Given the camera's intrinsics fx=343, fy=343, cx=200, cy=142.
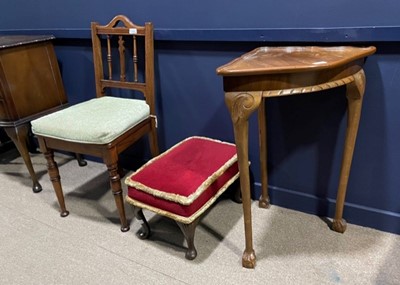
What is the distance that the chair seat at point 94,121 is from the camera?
1403mm

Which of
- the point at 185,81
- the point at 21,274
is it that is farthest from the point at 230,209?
the point at 21,274

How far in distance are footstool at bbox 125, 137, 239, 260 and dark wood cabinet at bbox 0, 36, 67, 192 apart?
0.79 m

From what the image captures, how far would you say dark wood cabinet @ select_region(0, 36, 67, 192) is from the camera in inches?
67.7

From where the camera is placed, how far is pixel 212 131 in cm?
171

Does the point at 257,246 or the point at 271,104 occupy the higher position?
the point at 271,104

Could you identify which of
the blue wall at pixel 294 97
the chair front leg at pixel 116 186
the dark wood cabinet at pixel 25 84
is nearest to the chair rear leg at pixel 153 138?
the blue wall at pixel 294 97

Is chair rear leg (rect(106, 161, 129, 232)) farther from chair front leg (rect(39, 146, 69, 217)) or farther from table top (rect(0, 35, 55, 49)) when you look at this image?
table top (rect(0, 35, 55, 49))

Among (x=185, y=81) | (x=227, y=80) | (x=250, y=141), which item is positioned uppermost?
(x=227, y=80)

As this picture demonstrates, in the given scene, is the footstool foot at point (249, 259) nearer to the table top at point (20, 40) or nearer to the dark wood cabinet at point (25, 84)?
the dark wood cabinet at point (25, 84)

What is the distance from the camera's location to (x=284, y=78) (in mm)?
997

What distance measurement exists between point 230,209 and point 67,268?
76cm

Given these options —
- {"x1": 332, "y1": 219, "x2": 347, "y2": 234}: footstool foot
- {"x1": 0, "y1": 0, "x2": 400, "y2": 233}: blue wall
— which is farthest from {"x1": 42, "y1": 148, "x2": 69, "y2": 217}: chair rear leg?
{"x1": 332, "y1": 219, "x2": 347, "y2": 234}: footstool foot

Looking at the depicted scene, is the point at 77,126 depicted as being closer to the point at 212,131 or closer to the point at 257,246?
the point at 212,131

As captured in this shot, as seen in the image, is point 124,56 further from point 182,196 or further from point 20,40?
point 182,196
